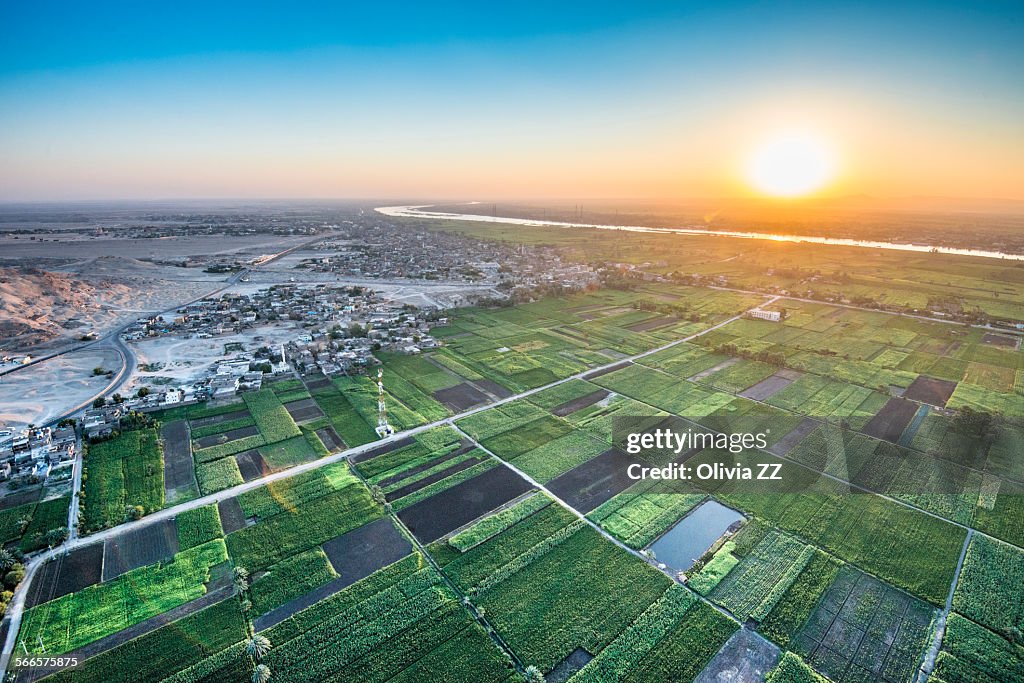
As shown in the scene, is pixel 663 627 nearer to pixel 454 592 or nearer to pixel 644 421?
pixel 454 592

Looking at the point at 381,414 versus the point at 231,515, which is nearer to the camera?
the point at 231,515

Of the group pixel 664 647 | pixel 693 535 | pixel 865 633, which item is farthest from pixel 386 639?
pixel 865 633

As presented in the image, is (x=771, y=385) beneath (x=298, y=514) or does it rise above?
beneath

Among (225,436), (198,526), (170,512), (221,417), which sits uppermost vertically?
(221,417)

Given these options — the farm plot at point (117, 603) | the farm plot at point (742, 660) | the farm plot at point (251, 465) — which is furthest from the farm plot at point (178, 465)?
the farm plot at point (742, 660)

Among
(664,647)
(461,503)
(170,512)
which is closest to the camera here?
(664,647)

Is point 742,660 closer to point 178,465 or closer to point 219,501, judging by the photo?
point 219,501

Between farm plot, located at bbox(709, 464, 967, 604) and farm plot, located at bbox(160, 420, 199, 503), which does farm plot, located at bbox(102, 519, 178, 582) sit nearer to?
farm plot, located at bbox(160, 420, 199, 503)
